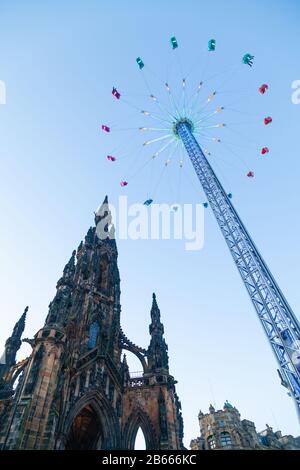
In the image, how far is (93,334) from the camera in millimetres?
26531

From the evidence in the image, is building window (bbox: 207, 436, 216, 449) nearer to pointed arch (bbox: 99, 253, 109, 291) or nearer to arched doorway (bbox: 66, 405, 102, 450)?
arched doorway (bbox: 66, 405, 102, 450)

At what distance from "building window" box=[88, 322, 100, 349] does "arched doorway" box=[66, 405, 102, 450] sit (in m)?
5.09

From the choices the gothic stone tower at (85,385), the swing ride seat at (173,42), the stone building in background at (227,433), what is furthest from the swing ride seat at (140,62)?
the stone building in background at (227,433)

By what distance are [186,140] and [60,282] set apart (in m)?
16.4

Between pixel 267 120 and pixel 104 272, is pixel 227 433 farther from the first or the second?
pixel 267 120

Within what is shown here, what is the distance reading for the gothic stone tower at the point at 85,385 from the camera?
16750mm

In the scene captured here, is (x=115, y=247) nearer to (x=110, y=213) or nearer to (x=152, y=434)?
(x=110, y=213)

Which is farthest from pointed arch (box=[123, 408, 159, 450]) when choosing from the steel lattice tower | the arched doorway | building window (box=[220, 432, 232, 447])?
building window (box=[220, 432, 232, 447])

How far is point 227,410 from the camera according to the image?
135 ft

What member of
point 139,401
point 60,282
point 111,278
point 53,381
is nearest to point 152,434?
point 139,401

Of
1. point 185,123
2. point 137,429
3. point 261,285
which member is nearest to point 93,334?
point 137,429

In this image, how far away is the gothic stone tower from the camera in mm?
16750
